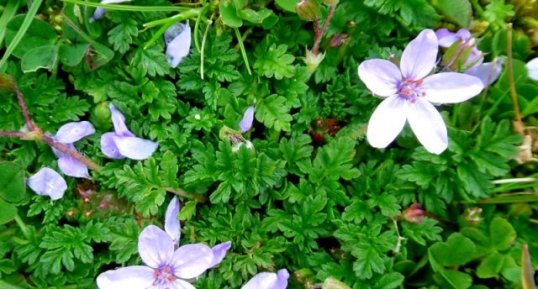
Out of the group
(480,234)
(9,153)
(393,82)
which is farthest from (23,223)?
(480,234)

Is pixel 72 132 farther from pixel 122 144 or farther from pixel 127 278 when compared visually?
pixel 127 278

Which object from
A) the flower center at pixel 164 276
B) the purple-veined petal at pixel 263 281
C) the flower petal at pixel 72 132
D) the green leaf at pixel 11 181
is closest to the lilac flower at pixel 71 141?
the flower petal at pixel 72 132

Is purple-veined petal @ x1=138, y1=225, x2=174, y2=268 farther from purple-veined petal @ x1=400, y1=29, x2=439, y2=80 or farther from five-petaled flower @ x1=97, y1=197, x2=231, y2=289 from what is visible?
purple-veined petal @ x1=400, y1=29, x2=439, y2=80

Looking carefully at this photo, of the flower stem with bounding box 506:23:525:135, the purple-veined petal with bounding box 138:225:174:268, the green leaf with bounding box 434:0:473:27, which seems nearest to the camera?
the purple-veined petal with bounding box 138:225:174:268

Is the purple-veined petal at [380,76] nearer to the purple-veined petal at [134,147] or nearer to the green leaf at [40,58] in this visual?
the purple-veined petal at [134,147]

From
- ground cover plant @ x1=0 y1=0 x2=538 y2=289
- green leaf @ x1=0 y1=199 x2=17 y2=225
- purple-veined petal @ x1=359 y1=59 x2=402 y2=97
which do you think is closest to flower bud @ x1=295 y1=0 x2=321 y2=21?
ground cover plant @ x1=0 y1=0 x2=538 y2=289

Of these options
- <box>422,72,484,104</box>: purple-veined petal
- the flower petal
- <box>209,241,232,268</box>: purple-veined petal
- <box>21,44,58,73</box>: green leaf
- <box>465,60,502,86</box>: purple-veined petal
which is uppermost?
<box>422,72,484,104</box>: purple-veined petal
